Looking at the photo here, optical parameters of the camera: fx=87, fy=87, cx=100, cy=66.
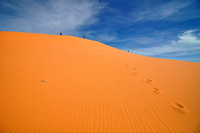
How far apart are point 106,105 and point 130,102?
0.83m

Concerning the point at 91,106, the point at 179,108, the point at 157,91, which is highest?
the point at 157,91

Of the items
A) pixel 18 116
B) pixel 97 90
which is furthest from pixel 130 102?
pixel 18 116

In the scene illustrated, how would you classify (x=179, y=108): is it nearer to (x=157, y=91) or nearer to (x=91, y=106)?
(x=157, y=91)

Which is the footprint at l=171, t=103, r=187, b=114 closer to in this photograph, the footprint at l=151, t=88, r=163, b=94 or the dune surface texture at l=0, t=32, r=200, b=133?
the dune surface texture at l=0, t=32, r=200, b=133

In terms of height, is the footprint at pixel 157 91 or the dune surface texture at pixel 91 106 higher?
the footprint at pixel 157 91

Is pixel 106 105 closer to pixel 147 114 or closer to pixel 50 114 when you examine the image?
pixel 147 114

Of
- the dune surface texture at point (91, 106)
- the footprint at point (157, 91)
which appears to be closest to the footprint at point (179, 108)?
the dune surface texture at point (91, 106)

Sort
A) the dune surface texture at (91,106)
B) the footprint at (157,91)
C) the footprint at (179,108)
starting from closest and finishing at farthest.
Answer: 1. the dune surface texture at (91,106)
2. the footprint at (179,108)
3. the footprint at (157,91)

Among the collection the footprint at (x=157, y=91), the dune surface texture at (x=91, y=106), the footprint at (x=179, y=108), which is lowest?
the dune surface texture at (x=91, y=106)

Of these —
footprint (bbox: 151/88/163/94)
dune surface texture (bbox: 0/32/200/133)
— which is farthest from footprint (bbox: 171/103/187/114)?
footprint (bbox: 151/88/163/94)

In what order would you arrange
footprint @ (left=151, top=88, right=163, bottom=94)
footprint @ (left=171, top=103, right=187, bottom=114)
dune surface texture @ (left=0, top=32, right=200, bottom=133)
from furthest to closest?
1. footprint @ (left=151, top=88, right=163, bottom=94)
2. footprint @ (left=171, top=103, right=187, bottom=114)
3. dune surface texture @ (left=0, top=32, right=200, bottom=133)

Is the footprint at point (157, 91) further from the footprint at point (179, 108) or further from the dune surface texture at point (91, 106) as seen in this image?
the footprint at point (179, 108)

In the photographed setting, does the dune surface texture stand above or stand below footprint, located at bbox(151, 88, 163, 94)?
below

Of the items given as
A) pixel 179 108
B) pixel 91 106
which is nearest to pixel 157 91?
pixel 179 108
